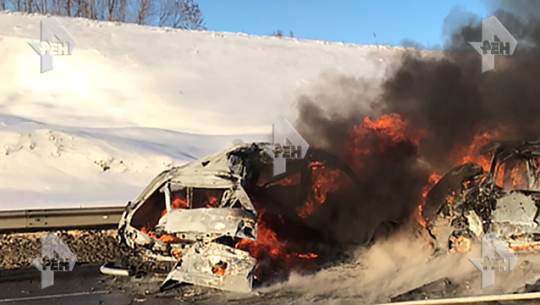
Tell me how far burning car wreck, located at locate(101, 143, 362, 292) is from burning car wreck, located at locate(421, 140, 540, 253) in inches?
63.2

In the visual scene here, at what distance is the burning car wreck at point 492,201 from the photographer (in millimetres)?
7828

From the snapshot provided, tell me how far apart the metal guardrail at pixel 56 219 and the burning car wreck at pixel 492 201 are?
16.9 feet

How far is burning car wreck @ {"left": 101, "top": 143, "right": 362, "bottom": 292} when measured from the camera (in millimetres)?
7703

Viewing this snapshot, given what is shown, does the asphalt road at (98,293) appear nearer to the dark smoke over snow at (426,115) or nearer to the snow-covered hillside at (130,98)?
the dark smoke over snow at (426,115)

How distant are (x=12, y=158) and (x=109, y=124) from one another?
6545 millimetres

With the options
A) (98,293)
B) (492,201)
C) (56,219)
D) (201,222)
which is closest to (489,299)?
(492,201)

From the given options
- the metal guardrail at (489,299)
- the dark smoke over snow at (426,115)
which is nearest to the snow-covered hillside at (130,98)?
the dark smoke over snow at (426,115)

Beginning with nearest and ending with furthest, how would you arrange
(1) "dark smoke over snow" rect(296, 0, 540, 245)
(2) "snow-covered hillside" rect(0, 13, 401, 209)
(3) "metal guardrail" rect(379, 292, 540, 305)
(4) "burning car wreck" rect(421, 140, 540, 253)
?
(3) "metal guardrail" rect(379, 292, 540, 305) → (4) "burning car wreck" rect(421, 140, 540, 253) → (1) "dark smoke over snow" rect(296, 0, 540, 245) → (2) "snow-covered hillside" rect(0, 13, 401, 209)

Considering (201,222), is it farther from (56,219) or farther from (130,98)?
(130,98)

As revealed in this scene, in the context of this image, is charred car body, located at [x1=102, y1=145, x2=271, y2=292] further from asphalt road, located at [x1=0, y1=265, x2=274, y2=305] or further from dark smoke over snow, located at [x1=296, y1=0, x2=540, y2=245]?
dark smoke over snow, located at [x1=296, y1=0, x2=540, y2=245]

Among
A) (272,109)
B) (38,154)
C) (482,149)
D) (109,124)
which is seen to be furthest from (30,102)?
(482,149)

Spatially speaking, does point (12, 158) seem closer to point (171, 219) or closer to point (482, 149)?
point (171, 219)

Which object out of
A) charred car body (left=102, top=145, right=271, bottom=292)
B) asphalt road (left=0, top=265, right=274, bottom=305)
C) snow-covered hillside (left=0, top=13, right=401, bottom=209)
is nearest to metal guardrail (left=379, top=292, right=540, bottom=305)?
asphalt road (left=0, top=265, right=274, bottom=305)

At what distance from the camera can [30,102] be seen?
23938mm
